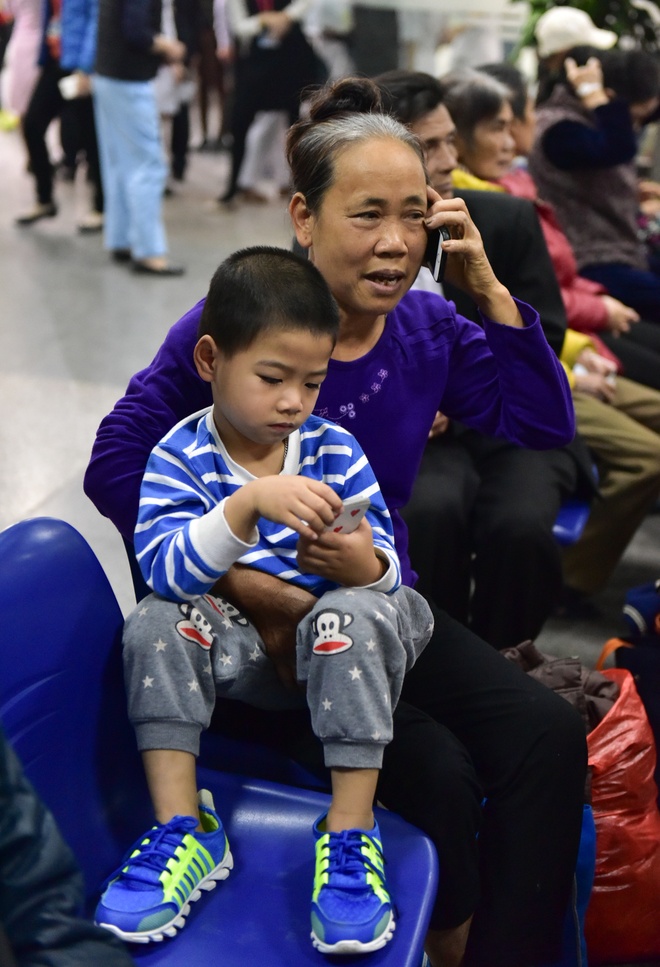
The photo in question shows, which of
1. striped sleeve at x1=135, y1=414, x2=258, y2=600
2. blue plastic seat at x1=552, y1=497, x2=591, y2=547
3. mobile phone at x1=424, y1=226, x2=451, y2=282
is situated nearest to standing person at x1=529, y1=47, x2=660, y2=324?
blue plastic seat at x1=552, y1=497, x2=591, y2=547

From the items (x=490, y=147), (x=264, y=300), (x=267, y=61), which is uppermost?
(x=264, y=300)

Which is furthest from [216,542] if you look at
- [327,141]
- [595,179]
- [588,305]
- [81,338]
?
[81,338]

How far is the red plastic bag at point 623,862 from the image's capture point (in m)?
1.94

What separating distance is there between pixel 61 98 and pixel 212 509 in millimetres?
5671

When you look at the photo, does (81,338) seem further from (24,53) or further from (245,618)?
(245,618)

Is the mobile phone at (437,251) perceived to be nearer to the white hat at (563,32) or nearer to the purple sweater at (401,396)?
the purple sweater at (401,396)

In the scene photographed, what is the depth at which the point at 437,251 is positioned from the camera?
1717 millimetres

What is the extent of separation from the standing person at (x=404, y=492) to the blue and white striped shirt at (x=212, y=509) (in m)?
0.07

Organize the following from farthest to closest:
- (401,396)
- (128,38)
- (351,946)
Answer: (128,38) < (401,396) < (351,946)

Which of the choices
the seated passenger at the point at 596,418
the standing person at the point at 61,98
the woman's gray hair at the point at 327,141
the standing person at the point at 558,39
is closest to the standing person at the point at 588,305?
the seated passenger at the point at 596,418

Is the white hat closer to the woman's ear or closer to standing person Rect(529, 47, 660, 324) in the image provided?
standing person Rect(529, 47, 660, 324)

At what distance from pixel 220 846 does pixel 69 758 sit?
0.72 feet

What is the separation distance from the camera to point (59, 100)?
6.43m

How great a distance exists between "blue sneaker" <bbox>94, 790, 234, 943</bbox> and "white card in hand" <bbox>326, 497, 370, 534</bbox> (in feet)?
1.33
